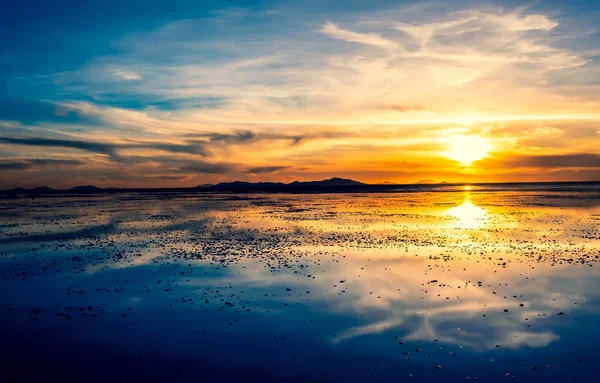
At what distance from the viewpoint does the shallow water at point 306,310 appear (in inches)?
516

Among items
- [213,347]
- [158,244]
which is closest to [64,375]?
[213,347]

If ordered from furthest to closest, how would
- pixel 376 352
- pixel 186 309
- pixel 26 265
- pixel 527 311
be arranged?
1. pixel 26 265
2. pixel 186 309
3. pixel 527 311
4. pixel 376 352

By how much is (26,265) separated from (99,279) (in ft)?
26.4

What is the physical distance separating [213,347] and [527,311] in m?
12.5

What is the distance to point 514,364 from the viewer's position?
42.4 ft

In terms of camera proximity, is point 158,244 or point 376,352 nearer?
point 376,352

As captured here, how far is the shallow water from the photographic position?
43.0 ft

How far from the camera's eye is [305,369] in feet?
42.2

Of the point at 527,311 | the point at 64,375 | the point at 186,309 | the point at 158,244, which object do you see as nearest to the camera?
the point at 64,375

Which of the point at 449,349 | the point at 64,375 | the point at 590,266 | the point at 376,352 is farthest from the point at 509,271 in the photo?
the point at 64,375

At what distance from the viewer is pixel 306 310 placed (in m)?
18.4

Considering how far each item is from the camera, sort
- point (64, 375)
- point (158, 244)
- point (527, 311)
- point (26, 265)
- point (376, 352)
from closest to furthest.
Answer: point (64, 375) < point (376, 352) < point (527, 311) < point (26, 265) < point (158, 244)

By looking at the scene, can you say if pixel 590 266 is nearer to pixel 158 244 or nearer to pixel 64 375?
pixel 64 375

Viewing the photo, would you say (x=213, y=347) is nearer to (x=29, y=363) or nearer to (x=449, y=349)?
(x=29, y=363)
